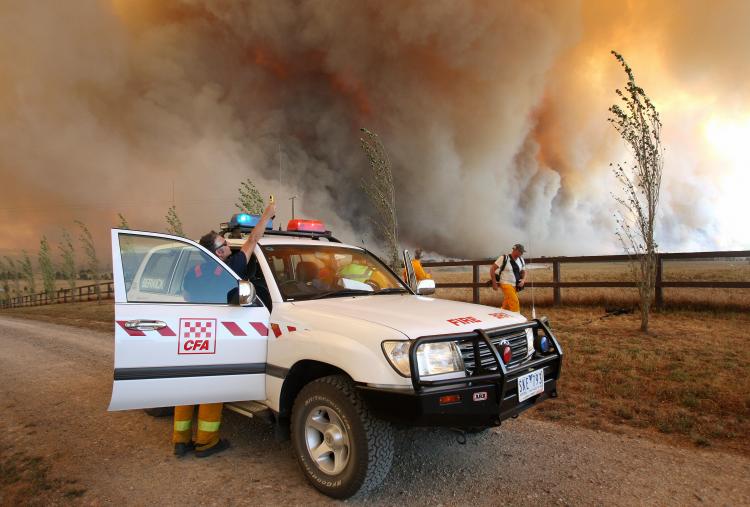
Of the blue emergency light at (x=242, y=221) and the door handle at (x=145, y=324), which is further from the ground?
the blue emergency light at (x=242, y=221)

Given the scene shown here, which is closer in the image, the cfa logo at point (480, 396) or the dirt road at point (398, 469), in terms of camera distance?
the cfa logo at point (480, 396)

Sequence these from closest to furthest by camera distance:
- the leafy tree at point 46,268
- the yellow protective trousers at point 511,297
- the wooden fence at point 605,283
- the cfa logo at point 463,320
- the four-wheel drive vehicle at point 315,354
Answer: the four-wheel drive vehicle at point 315,354, the cfa logo at point 463,320, the yellow protective trousers at point 511,297, the wooden fence at point 605,283, the leafy tree at point 46,268

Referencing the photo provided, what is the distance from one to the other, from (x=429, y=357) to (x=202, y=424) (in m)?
2.10

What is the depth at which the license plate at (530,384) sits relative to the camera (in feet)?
9.86

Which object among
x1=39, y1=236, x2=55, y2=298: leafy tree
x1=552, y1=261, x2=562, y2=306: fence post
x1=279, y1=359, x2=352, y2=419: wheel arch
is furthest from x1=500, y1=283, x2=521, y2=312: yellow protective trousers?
x1=39, y1=236, x2=55, y2=298: leafy tree

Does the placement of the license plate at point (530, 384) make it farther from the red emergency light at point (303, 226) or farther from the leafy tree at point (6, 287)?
the leafy tree at point (6, 287)

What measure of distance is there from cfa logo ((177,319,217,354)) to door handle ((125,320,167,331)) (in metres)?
0.14

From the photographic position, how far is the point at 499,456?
3.56m

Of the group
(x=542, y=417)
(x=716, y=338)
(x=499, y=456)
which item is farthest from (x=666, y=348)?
(x=499, y=456)

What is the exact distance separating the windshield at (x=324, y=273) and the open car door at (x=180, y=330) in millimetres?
375

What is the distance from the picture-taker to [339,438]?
293 cm

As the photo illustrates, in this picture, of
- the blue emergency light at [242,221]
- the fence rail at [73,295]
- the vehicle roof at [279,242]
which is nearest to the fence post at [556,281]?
the vehicle roof at [279,242]

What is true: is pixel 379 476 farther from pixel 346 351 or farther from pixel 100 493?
pixel 100 493

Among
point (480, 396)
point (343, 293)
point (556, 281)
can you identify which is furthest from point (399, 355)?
point (556, 281)
